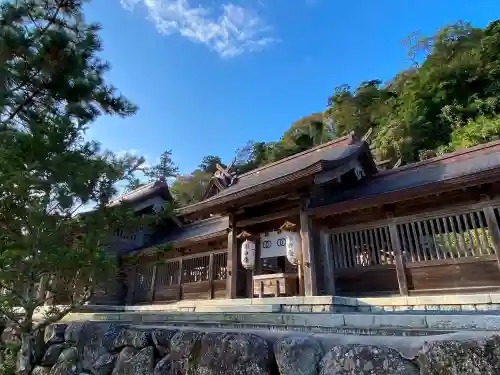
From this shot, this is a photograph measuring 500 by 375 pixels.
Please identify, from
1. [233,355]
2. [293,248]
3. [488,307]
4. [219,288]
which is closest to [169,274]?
[219,288]

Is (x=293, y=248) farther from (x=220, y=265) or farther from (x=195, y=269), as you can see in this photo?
(x=195, y=269)

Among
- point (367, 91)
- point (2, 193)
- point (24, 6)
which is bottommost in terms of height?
point (2, 193)

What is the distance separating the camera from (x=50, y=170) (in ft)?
19.1

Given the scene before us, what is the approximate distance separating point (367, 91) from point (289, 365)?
40960 mm

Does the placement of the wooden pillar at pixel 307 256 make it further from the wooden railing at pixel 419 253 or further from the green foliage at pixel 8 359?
the green foliage at pixel 8 359

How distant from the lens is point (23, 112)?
803 centimetres

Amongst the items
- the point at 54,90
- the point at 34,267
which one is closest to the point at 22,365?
the point at 34,267

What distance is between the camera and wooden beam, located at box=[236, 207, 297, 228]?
9.29 meters

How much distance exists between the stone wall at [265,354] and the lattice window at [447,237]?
594 cm

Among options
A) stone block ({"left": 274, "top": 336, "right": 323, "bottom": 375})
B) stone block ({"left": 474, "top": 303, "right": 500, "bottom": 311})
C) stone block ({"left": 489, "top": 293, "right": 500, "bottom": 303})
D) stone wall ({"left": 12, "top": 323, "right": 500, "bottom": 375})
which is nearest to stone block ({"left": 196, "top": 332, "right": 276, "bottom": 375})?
stone wall ({"left": 12, "top": 323, "right": 500, "bottom": 375})

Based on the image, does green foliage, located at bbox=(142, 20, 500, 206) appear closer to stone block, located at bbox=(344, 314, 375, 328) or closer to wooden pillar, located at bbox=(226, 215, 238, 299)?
wooden pillar, located at bbox=(226, 215, 238, 299)

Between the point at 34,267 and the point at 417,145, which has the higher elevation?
the point at 417,145

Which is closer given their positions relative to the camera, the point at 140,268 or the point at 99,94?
the point at 99,94

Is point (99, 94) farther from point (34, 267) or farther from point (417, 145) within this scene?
point (417, 145)
